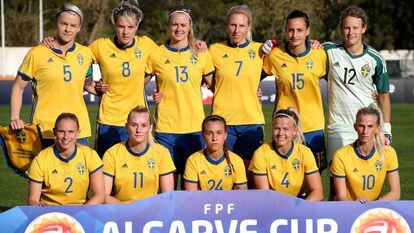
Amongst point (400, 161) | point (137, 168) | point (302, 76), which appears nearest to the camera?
point (137, 168)

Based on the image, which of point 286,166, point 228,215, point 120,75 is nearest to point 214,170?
point 286,166

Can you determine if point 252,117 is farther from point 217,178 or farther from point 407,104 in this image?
point 407,104

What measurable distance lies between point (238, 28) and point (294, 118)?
0.96 meters

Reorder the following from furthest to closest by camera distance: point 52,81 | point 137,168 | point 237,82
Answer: point 237,82, point 52,81, point 137,168

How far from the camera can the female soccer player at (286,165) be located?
819 centimetres

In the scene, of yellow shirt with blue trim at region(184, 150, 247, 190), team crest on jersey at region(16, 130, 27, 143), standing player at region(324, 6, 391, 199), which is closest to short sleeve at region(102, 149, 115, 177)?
yellow shirt with blue trim at region(184, 150, 247, 190)

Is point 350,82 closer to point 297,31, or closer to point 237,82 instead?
point 297,31

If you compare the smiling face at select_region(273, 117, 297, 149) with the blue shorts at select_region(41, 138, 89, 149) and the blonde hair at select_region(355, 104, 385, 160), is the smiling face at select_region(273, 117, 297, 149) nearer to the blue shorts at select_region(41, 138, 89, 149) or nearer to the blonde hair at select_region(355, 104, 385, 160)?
the blonde hair at select_region(355, 104, 385, 160)

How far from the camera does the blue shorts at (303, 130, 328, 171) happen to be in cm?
878

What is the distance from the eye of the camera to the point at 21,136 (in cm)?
841

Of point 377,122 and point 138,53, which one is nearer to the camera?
point 377,122

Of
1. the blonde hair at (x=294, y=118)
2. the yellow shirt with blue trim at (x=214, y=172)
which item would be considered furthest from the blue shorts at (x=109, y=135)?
the blonde hair at (x=294, y=118)

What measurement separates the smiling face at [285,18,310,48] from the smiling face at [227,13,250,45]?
37 centimetres

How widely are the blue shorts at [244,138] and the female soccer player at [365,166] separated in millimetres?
977
